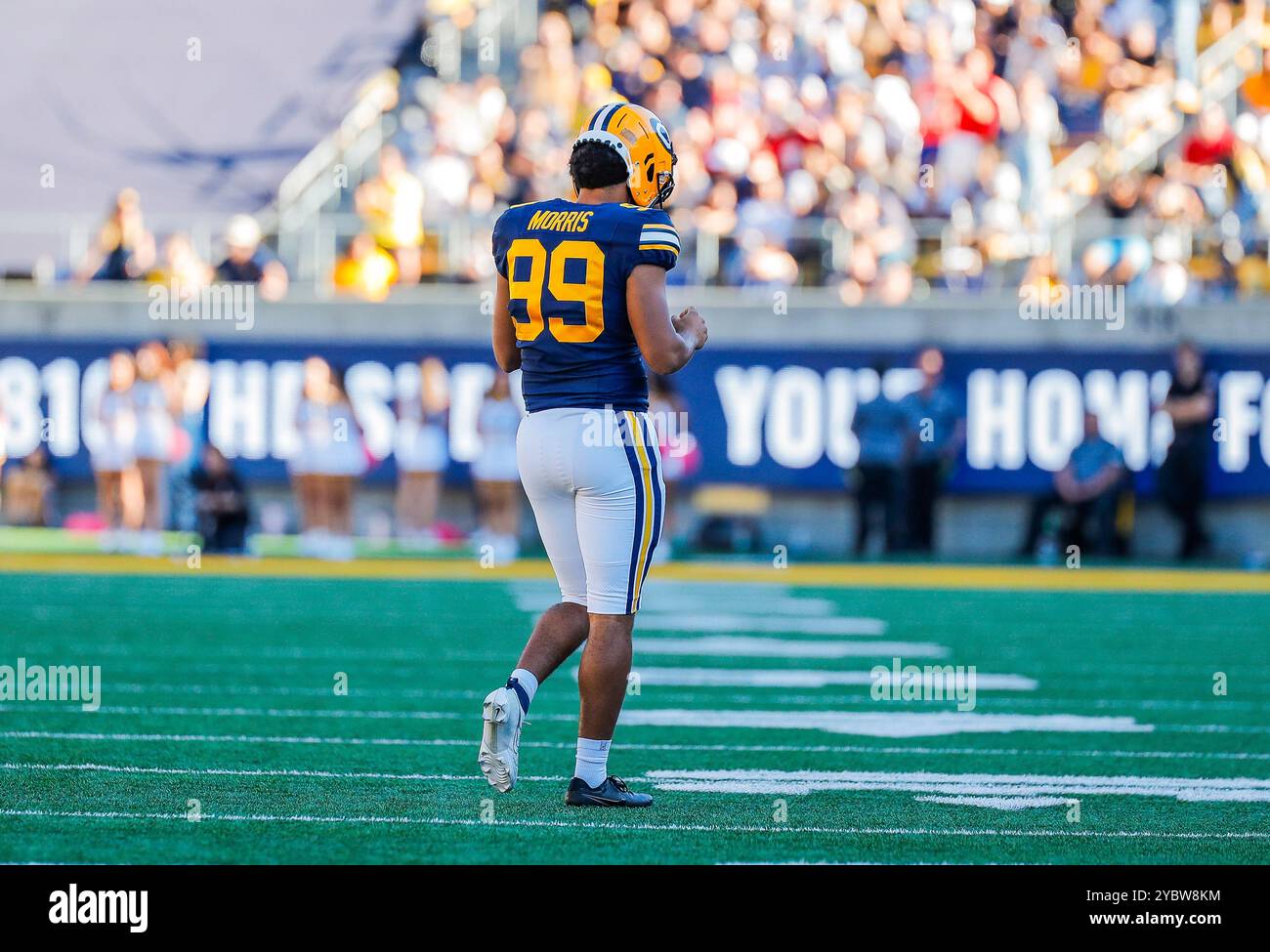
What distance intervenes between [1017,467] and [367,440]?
5.88 metres

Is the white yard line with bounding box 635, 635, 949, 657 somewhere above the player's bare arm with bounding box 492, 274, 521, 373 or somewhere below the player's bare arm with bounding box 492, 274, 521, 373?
below

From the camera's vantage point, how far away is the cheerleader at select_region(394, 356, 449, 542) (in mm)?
18641

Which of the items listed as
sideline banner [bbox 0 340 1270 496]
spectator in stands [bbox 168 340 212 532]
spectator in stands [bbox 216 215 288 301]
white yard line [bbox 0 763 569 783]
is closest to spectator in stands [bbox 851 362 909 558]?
sideline banner [bbox 0 340 1270 496]

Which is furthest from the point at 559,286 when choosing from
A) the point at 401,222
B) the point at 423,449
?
the point at 401,222

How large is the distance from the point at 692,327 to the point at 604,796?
131cm

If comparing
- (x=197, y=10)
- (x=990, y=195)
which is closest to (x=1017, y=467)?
(x=990, y=195)

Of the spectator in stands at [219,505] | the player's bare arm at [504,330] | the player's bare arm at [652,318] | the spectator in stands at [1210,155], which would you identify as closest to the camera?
the player's bare arm at [652,318]

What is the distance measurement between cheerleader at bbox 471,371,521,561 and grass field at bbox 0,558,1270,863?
4130mm

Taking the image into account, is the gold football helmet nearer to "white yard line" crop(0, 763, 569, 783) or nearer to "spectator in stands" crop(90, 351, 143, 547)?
"white yard line" crop(0, 763, 569, 783)

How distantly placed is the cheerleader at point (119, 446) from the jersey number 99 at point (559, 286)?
1253 cm

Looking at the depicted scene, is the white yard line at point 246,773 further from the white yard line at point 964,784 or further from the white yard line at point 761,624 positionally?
the white yard line at point 761,624

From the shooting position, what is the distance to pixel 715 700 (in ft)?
27.9

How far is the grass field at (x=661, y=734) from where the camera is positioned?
5.27 m

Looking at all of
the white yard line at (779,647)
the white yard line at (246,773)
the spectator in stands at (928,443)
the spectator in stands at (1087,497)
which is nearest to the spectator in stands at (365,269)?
the spectator in stands at (928,443)
